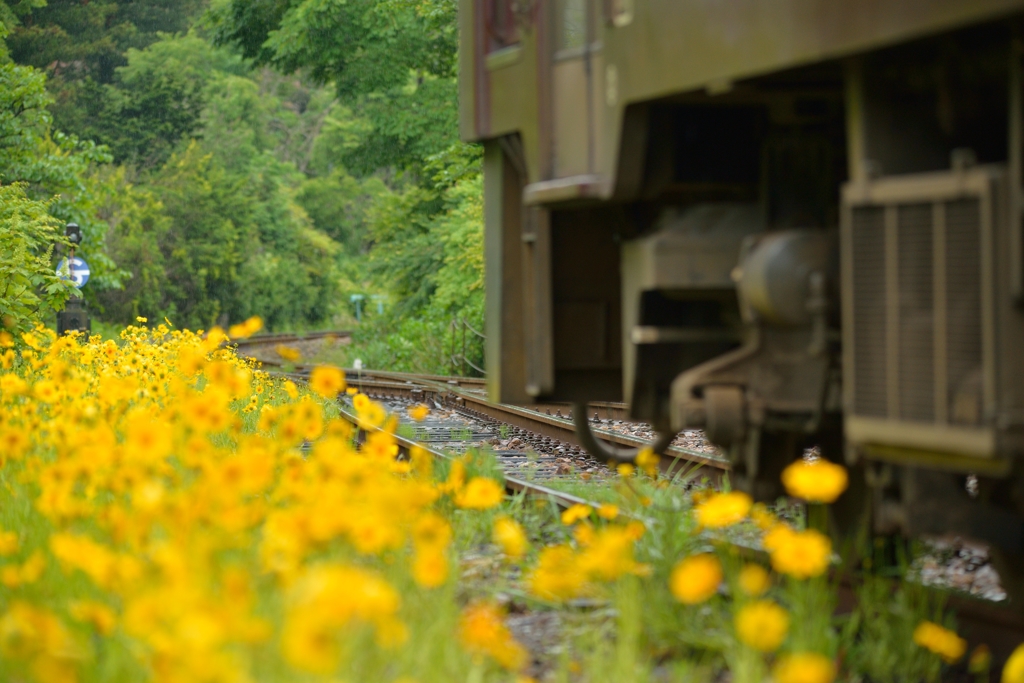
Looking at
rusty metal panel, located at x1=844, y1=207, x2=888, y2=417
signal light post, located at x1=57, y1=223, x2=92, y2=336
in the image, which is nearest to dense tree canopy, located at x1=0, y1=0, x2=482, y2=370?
signal light post, located at x1=57, y1=223, x2=92, y2=336


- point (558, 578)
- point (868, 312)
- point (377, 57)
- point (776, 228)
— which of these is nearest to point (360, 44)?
point (377, 57)

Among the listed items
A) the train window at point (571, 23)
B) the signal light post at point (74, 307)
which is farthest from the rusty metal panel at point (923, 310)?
the signal light post at point (74, 307)

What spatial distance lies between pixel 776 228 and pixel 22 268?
11484mm

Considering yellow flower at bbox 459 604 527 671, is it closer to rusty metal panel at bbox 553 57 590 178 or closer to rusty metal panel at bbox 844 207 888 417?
rusty metal panel at bbox 844 207 888 417

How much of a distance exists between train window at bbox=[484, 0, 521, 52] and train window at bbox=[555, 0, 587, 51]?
30cm

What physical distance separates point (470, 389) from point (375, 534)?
45.3ft

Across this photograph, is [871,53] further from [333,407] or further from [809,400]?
[333,407]

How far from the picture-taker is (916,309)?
3.79 m

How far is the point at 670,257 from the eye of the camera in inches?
195

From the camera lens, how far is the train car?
11.9 feet

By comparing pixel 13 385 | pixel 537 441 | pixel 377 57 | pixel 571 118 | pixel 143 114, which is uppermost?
pixel 143 114

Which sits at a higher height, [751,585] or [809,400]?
[809,400]

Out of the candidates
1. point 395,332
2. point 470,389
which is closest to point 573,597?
point 470,389

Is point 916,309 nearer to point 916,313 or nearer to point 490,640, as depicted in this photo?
point 916,313
